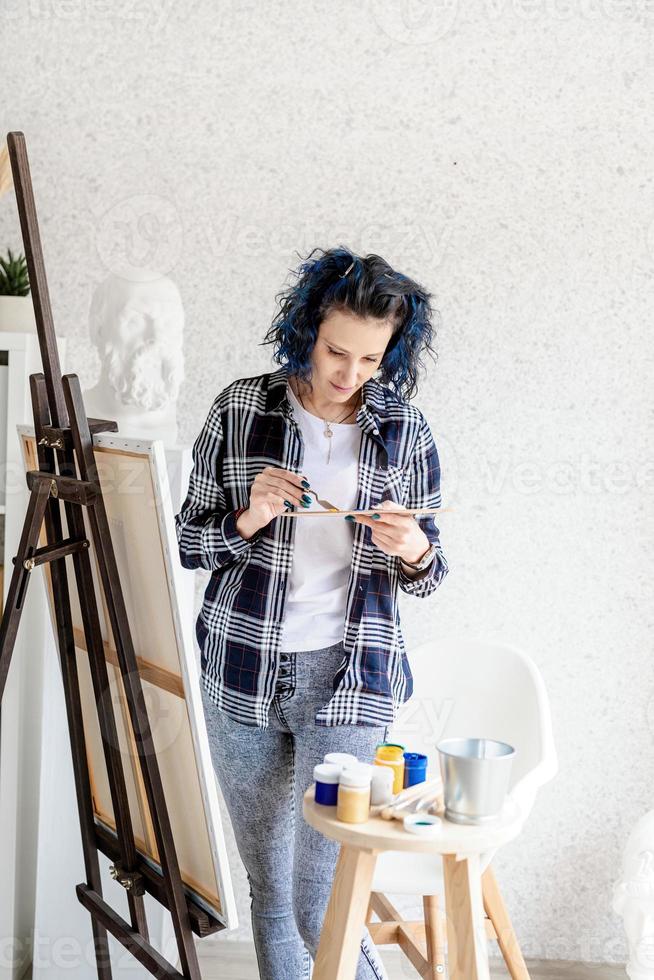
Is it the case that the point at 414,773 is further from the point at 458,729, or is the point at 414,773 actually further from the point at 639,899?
the point at 639,899

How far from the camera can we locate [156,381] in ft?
6.38

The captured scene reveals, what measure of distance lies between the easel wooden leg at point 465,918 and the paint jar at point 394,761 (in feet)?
0.45

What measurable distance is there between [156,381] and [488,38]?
3.75 ft

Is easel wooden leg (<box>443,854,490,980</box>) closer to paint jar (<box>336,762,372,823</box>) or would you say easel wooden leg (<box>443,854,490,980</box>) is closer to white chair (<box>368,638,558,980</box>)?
paint jar (<box>336,762,372,823</box>)

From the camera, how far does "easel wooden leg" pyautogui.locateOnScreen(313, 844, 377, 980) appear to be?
4.02ft

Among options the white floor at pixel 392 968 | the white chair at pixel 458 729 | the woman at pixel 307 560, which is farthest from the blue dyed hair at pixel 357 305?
the white floor at pixel 392 968

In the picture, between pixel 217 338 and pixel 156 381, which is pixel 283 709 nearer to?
pixel 156 381

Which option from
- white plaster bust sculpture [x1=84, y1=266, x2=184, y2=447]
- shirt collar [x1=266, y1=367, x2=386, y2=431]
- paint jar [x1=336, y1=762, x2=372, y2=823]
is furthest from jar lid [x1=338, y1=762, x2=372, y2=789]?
white plaster bust sculpture [x1=84, y1=266, x2=184, y2=447]

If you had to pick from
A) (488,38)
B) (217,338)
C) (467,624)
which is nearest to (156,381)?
(217,338)

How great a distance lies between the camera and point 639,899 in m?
2.04

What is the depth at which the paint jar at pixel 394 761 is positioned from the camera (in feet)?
4.37

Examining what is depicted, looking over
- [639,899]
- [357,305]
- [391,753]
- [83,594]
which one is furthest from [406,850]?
[639,899]

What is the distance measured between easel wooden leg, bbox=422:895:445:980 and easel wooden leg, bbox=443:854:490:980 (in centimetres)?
75

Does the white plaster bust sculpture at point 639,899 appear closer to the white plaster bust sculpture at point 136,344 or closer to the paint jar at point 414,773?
the paint jar at point 414,773
